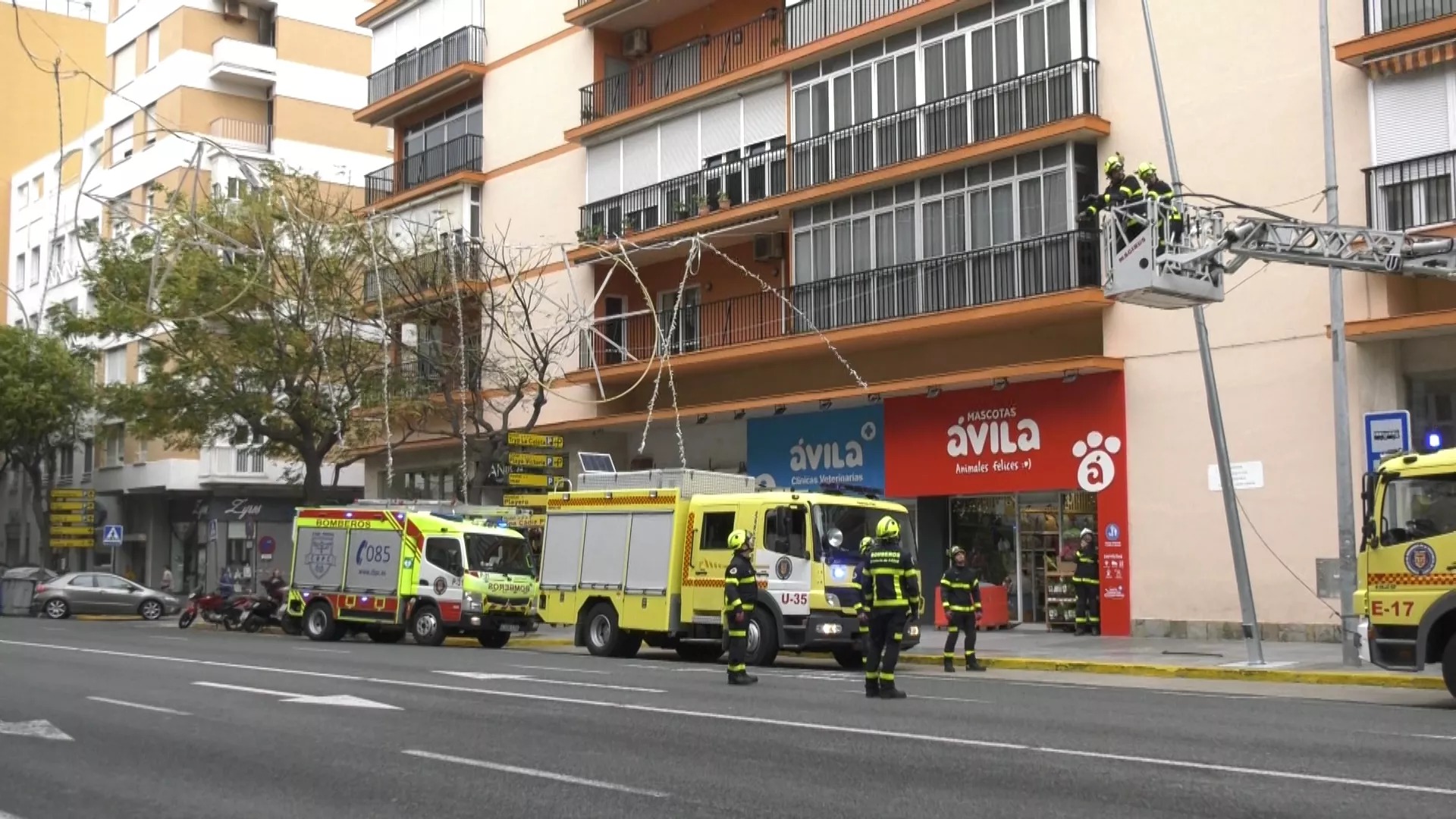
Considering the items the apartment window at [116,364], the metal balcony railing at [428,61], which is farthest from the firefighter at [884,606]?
the apartment window at [116,364]

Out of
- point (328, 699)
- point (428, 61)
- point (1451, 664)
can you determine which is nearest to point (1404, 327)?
point (1451, 664)

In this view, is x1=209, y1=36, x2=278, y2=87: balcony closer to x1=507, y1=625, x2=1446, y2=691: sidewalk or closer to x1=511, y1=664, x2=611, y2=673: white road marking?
x1=507, y1=625, x2=1446, y2=691: sidewalk

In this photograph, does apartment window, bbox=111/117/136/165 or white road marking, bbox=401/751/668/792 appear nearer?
white road marking, bbox=401/751/668/792

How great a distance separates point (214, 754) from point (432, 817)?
10.8ft

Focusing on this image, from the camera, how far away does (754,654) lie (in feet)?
68.3

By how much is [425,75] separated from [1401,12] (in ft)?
90.4

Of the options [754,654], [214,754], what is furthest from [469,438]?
[214,754]

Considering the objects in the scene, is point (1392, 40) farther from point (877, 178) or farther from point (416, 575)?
point (416, 575)

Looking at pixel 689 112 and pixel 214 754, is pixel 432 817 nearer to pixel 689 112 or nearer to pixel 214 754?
pixel 214 754

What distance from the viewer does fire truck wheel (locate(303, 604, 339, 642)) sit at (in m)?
28.9

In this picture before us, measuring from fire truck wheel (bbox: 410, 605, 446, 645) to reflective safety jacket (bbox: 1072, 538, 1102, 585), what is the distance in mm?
11318

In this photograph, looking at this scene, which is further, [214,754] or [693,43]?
[693,43]

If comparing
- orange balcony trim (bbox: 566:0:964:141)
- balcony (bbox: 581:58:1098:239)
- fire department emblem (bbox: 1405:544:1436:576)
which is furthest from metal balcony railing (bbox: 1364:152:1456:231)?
orange balcony trim (bbox: 566:0:964:141)

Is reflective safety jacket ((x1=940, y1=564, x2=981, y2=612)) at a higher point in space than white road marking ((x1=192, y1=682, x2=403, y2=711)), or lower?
higher
